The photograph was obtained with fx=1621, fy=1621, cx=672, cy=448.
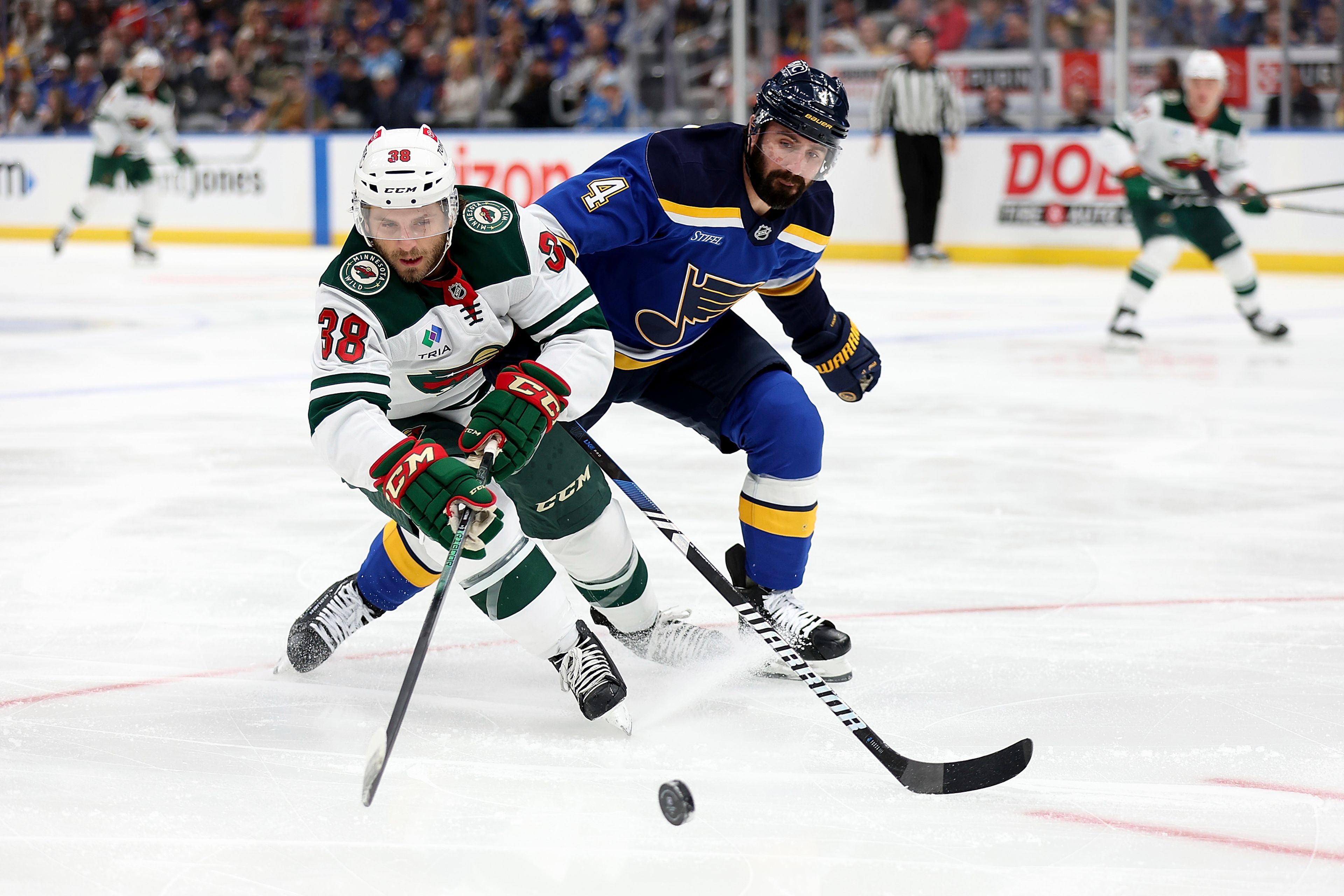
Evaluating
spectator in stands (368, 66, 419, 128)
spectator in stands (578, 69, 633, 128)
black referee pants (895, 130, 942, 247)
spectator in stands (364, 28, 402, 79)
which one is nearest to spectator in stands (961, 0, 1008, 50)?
black referee pants (895, 130, 942, 247)

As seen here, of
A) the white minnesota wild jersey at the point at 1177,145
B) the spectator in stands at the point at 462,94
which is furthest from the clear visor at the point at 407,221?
the spectator in stands at the point at 462,94

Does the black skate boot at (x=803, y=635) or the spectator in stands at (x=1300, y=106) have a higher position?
the spectator in stands at (x=1300, y=106)

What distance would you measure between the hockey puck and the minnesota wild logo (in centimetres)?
73

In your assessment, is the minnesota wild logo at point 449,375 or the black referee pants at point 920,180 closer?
the minnesota wild logo at point 449,375

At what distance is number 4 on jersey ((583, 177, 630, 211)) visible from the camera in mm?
2580

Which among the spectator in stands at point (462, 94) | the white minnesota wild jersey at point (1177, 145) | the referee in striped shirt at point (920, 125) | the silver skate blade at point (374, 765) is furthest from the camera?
the spectator in stands at point (462, 94)

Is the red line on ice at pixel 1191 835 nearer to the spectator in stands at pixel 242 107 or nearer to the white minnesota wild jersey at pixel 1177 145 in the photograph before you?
the white minnesota wild jersey at pixel 1177 145

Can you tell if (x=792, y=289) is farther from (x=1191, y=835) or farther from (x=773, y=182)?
(x=1191, y=835)

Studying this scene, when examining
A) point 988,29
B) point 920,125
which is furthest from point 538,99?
point 988,29

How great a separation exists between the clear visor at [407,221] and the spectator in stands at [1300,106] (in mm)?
8213

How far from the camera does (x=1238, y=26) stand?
30.7ft

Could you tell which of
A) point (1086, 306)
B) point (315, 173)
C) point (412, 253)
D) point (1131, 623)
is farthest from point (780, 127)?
point (315, 173)

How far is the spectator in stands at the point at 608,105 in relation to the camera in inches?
457

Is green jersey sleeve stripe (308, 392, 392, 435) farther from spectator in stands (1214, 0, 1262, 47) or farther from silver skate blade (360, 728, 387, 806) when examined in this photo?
spectator in stands (1214, 0, 1262, 47)
